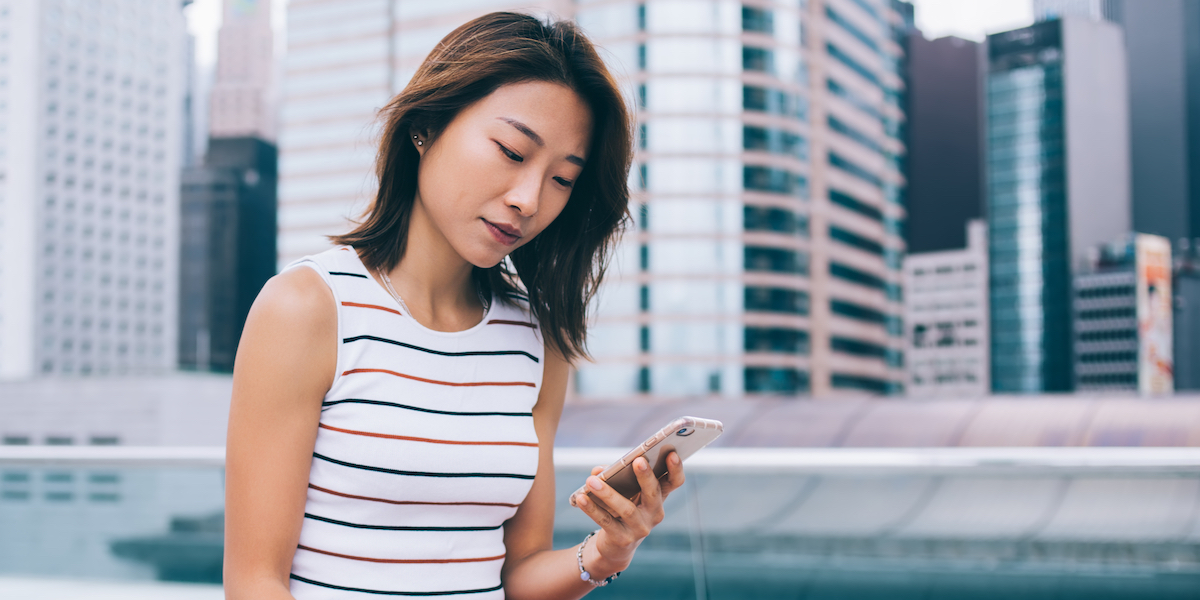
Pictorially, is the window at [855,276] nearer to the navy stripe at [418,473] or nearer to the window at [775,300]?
the window at [775,300]

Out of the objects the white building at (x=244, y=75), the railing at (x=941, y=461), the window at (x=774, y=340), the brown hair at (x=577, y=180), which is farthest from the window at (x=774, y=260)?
the brown hair at (x=577, y=180)

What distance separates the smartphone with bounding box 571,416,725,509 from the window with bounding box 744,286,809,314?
212ft

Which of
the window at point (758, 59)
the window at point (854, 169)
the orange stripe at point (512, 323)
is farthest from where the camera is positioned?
the window at point (854, 169)

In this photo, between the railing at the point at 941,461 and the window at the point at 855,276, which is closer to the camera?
the railing at the point at 941,461

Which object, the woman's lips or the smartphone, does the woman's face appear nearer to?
the woman's lips

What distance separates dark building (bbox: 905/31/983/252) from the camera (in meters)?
89.8

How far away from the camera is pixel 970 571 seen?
3133mm

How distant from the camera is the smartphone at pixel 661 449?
103cm

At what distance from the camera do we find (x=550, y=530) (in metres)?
1.28

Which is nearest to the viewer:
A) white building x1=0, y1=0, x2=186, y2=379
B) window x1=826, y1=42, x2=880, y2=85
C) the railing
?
the railing

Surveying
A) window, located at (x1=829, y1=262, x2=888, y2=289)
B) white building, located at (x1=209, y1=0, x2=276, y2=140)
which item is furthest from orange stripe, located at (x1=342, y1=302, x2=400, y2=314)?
white building, located at (x1=209, y1=0, x2=276, y2=140)

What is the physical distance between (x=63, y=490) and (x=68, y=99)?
2513 inches

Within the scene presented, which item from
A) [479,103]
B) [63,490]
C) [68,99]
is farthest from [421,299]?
[68,99]

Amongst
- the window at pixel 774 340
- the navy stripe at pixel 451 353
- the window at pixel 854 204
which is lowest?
the window at pixel 774 340
